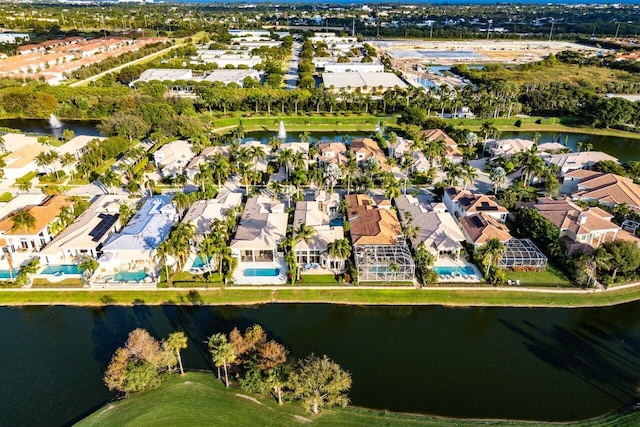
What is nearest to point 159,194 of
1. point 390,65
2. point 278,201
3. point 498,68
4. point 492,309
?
point 278,201

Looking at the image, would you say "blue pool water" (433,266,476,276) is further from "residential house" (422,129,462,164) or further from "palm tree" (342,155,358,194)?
"residential house" (422,129,462,164)

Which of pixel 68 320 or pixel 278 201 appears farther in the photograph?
pixel 278 201

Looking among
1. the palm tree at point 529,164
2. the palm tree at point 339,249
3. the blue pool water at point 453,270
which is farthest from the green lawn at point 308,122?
the palm tree at point 339,249

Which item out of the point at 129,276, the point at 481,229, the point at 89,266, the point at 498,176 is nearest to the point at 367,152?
the point at 498,176

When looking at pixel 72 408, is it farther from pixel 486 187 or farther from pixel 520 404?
pixel 486 187

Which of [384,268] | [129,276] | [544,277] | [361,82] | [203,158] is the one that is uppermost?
[361,82]

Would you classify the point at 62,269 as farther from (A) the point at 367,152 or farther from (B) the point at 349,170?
(A) the point at 367,152
